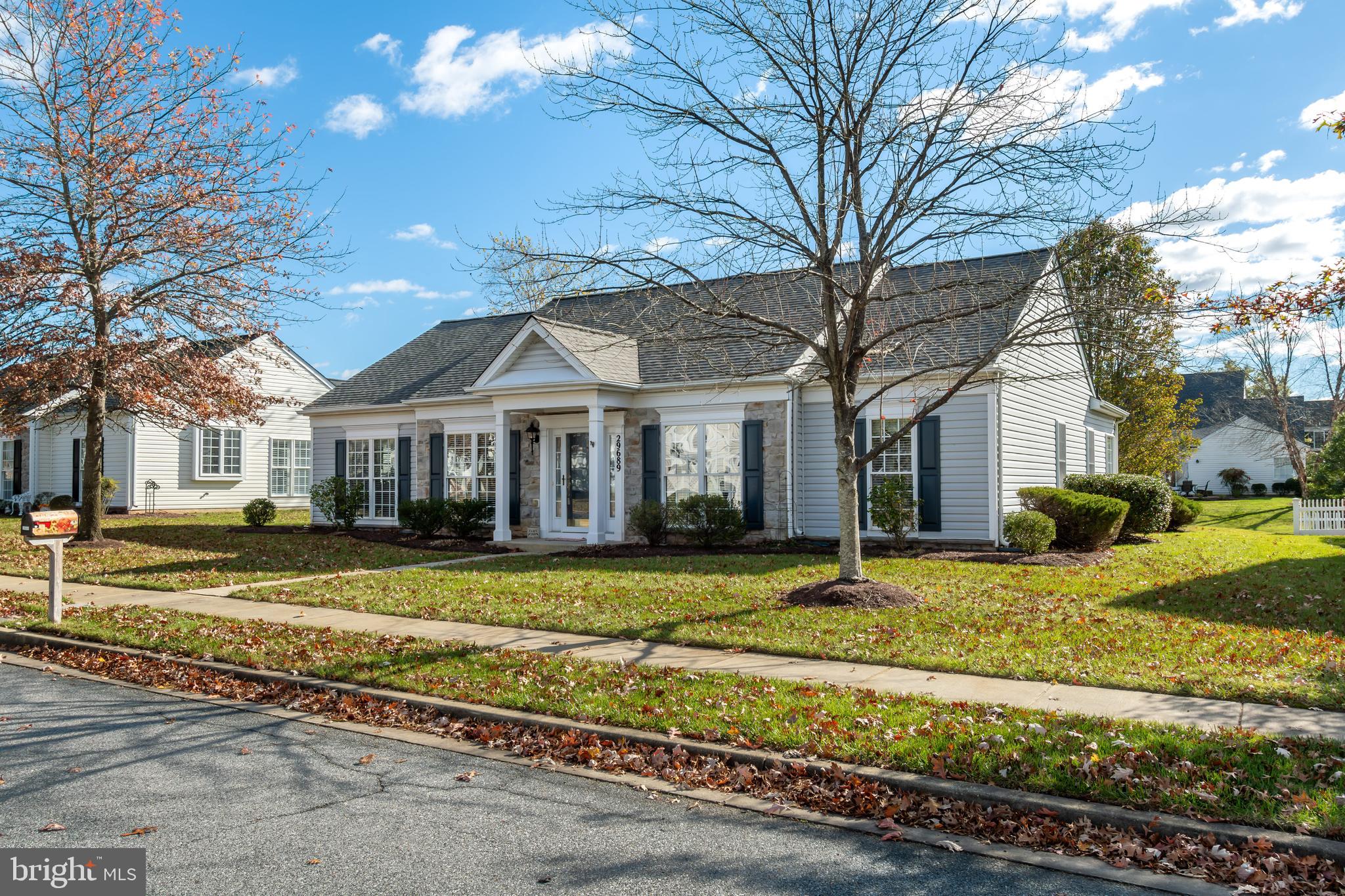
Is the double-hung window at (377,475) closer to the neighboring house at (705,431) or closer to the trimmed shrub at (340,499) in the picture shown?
the trimmed shrub at (340,499)

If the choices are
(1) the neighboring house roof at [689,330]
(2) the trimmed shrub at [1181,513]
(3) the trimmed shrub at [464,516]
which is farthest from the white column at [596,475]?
(2) the trimmed shrub at [1181,513]

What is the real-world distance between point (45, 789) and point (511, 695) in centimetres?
287

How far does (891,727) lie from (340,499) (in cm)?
1910

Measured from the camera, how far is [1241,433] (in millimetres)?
47906

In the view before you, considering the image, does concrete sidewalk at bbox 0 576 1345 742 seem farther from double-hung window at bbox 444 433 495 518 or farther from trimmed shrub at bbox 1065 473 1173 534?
trimmed shrub at bbox 1065 473 1173 534

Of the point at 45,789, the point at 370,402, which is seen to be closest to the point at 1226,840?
the point at 45,789

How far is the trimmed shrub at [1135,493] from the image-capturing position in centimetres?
1852

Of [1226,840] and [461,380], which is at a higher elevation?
[461,380]

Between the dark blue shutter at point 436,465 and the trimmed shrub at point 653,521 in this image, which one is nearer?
the trimmed shrub at point 653,521

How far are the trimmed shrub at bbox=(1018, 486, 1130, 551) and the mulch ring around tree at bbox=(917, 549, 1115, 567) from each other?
0.36 metres

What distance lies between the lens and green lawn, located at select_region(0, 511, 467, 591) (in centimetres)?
1355

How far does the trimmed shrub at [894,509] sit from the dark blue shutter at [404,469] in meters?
12.1

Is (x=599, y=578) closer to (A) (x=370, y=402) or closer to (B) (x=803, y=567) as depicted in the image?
(B) (x=803, y=567)

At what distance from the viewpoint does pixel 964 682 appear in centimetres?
682
